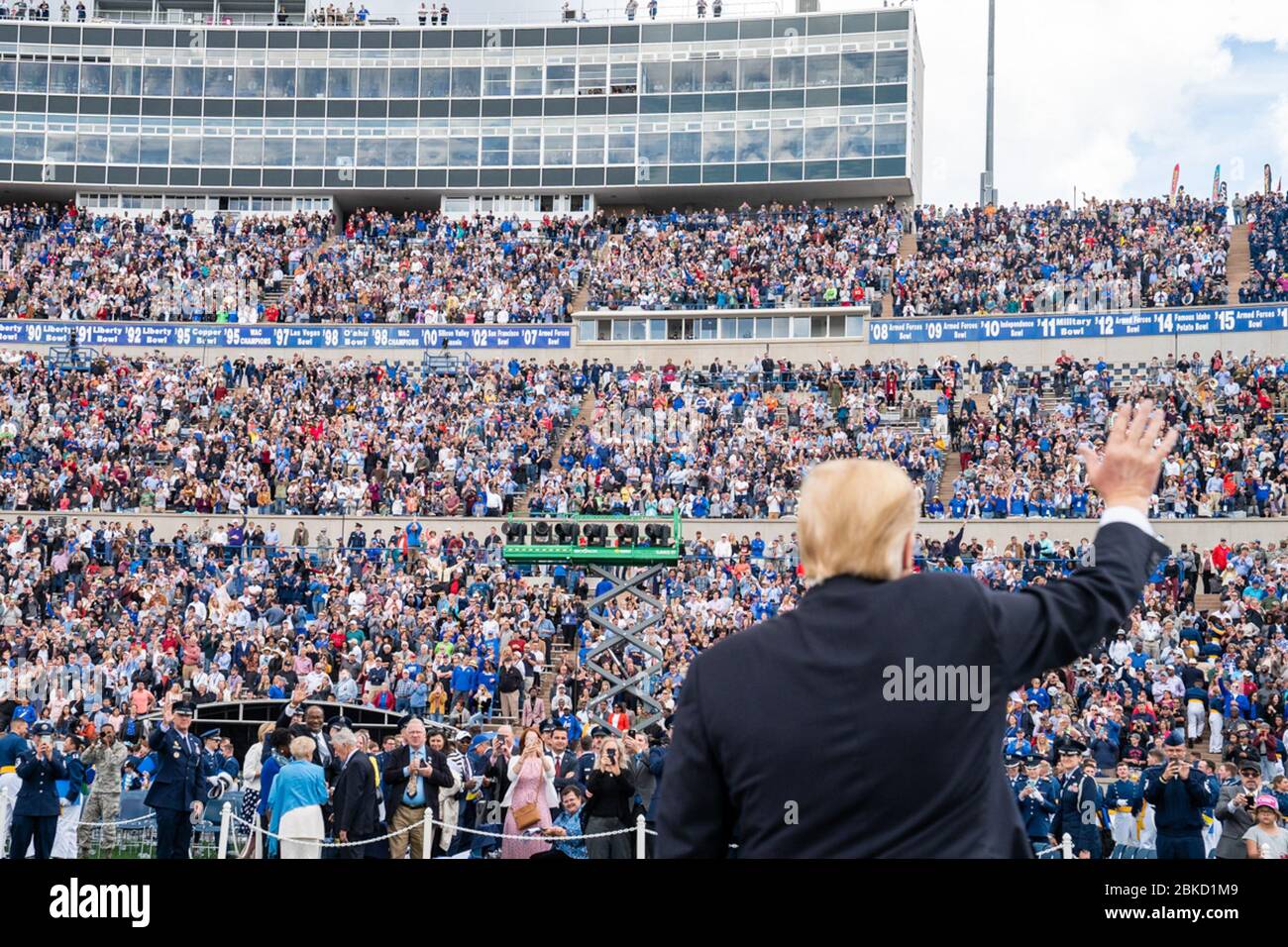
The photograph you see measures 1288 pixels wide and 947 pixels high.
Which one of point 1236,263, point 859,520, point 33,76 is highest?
point 33,76

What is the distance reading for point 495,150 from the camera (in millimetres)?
59094

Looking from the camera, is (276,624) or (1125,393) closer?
(276,624)

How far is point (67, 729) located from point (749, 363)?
26801 mm

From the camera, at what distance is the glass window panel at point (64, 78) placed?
60.2 meters

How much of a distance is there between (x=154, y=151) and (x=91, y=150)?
2672mm

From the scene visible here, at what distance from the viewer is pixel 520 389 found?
4094cm

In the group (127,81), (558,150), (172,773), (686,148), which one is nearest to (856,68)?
(686,148)

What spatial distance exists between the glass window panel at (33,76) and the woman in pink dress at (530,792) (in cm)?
5732

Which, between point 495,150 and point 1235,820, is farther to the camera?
→ point 495,150

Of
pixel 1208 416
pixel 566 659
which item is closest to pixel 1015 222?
pixel 1208 416

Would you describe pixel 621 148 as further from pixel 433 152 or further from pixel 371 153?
pixel 371 153

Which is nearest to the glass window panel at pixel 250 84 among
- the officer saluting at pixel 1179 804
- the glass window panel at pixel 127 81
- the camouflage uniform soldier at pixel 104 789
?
the glass window panel at pixel 127 81
